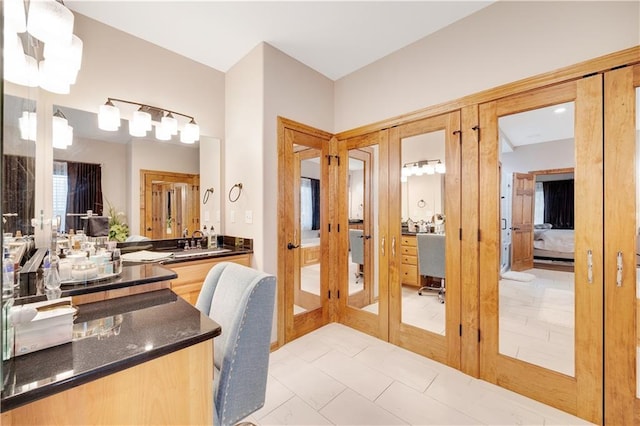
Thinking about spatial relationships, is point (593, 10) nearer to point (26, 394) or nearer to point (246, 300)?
point (246, 300)

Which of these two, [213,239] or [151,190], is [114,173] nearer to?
[151,190]

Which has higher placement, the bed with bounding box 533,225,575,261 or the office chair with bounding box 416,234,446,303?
the bed with bounding box 533,225,575,261

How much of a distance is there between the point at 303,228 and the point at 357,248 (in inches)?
25.9

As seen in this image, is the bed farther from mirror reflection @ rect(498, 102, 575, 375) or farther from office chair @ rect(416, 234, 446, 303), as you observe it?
office chair @ rect(416, 234, 446, 303)

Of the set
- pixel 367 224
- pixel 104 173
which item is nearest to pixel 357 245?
pixel 367 224

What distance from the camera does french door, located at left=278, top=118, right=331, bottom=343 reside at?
2.65 meters

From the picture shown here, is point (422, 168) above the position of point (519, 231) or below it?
above

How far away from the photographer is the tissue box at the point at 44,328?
0.80 metres

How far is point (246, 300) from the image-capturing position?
45.3 inches

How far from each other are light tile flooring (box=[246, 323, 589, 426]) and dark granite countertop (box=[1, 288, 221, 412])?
3.53ft

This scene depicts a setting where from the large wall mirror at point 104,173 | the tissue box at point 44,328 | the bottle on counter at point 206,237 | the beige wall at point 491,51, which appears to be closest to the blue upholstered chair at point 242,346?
the tissue box at point 44,328

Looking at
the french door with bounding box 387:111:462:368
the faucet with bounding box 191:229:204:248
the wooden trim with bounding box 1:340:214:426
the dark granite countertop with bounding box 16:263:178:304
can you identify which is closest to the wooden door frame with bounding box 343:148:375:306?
the french door with bounding box 387:111:462:368

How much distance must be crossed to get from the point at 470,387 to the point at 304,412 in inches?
48.7

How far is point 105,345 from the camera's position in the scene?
87 cm
